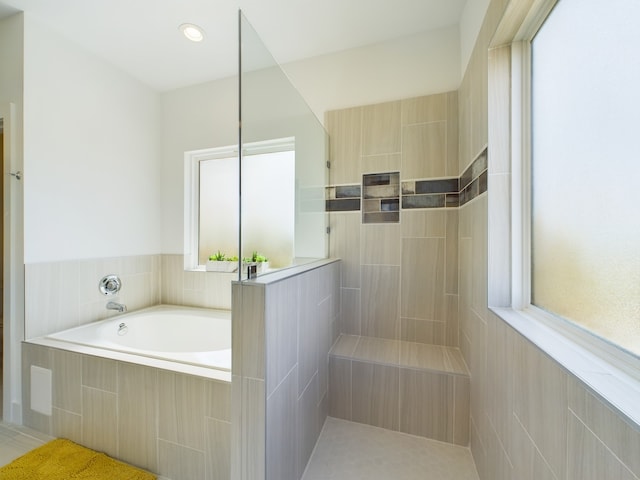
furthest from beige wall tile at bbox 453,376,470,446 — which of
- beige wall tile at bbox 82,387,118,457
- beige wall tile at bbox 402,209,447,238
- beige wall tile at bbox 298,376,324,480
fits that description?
beige wall tile at bbox 82,387,118,457

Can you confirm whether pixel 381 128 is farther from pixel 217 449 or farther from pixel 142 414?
pixel 142 414

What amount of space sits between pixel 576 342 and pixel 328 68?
2.24 meters

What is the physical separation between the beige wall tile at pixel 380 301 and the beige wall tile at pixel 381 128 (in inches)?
34.3

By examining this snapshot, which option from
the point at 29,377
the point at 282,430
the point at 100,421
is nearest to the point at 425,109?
the point at 282,430

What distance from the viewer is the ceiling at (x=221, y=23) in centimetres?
160

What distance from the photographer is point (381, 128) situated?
1.86 metres

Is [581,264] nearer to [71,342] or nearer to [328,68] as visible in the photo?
[328,68]

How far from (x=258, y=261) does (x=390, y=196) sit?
116 cm

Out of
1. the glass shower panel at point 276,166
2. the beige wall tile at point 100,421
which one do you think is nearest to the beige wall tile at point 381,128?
the glass shower panel at point 276,166

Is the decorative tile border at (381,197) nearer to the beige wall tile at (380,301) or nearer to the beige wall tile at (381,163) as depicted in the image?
the beige wall tile at (381,163)

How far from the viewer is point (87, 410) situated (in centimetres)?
139

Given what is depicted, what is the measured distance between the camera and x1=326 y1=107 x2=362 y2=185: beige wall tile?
1924 mm

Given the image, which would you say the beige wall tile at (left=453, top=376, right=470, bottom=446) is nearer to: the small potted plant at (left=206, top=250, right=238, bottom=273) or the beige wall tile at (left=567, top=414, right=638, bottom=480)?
the beige wall tile at (left=567, top=414, right=638, bottom=480)

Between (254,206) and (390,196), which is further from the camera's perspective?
(390,196)
